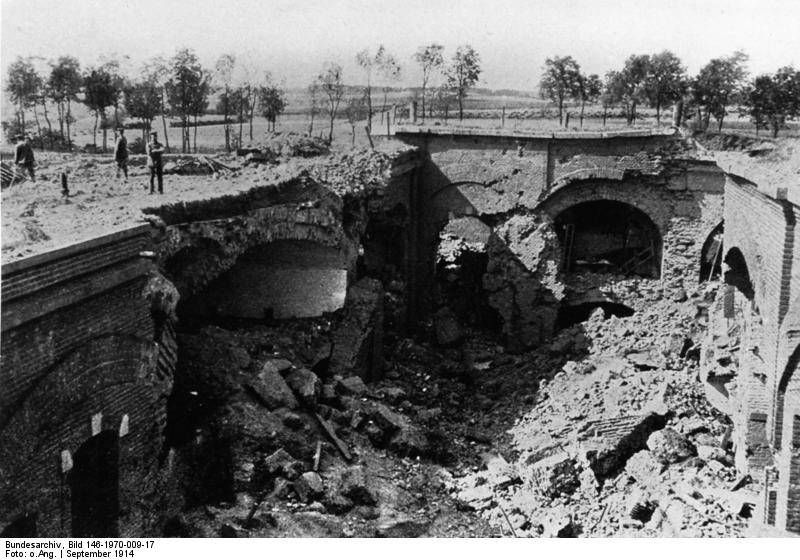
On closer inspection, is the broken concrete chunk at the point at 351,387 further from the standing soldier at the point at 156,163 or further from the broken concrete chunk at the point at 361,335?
the standing soldier at the point at 156,163

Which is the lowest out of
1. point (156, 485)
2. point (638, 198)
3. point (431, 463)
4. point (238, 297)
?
point (431, 463)

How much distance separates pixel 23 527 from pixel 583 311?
13.7 metres

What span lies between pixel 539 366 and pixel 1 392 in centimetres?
1115

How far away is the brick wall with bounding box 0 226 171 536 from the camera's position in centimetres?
672

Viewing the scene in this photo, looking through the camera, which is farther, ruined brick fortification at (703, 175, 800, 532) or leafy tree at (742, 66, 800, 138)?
leafy tree at (742, 66, 800, 138)

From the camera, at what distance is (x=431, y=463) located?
11688 millimetres

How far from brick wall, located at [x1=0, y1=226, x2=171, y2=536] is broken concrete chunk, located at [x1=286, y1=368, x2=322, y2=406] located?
2353 mm

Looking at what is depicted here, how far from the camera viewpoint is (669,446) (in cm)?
1097

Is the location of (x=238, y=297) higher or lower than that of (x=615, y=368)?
higher

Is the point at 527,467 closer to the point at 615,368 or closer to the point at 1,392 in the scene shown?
the point at 615,368

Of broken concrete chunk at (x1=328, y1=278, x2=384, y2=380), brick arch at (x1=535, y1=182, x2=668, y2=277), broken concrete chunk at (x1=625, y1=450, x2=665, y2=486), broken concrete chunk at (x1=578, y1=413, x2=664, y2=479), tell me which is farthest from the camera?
brick arch at (x1=535, y1=182, x2=668, y2=277)

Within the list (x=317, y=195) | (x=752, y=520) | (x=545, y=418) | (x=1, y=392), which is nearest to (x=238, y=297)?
(x=317, y=195)

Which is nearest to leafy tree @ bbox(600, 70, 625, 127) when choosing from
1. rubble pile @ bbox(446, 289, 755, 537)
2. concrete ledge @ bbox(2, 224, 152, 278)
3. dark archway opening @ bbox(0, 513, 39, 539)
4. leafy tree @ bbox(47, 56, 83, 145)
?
rubble pile @ bbox(446, 289, 755, 537)

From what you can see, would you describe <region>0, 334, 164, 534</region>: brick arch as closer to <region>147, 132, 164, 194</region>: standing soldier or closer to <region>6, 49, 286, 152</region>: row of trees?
<region>147, 132, 164, 194</region>: standing soldier
